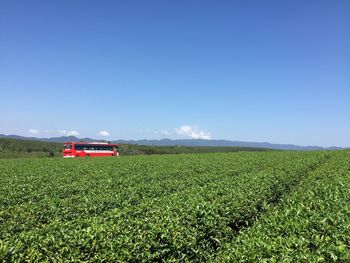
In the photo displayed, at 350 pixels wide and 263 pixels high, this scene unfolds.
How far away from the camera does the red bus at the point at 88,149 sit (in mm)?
48500

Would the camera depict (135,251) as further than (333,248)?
Yes

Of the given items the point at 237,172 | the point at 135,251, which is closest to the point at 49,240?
the point at 135,251

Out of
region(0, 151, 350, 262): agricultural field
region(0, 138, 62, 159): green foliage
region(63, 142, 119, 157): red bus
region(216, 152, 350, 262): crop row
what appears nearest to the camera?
region(216, 152, 350, 262): crop row

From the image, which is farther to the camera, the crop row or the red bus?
the red bus

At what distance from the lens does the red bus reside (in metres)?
48.5

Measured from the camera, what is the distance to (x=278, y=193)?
14.0 m

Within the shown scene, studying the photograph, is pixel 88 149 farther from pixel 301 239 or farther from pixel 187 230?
pixel 301 239

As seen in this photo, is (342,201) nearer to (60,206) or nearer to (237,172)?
(60,206)

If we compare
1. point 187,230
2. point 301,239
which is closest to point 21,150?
point 187,230

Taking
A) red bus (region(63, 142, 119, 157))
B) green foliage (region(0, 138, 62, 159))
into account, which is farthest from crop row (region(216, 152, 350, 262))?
green foliage (region(0, 138, 62, 159))

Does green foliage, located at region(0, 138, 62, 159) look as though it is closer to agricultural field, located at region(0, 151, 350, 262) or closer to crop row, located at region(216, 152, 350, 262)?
agricultural field, located at region(0, 151, 350, 262)

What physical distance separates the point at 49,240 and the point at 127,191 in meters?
7.81

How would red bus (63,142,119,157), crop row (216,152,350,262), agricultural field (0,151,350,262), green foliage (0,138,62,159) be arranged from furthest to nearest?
green foliage (0,138,62,159) < red bus (63,142,119,157) < agricultural field (0,151,350,262) < crop row (216,152,350,262)

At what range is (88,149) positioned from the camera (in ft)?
164
